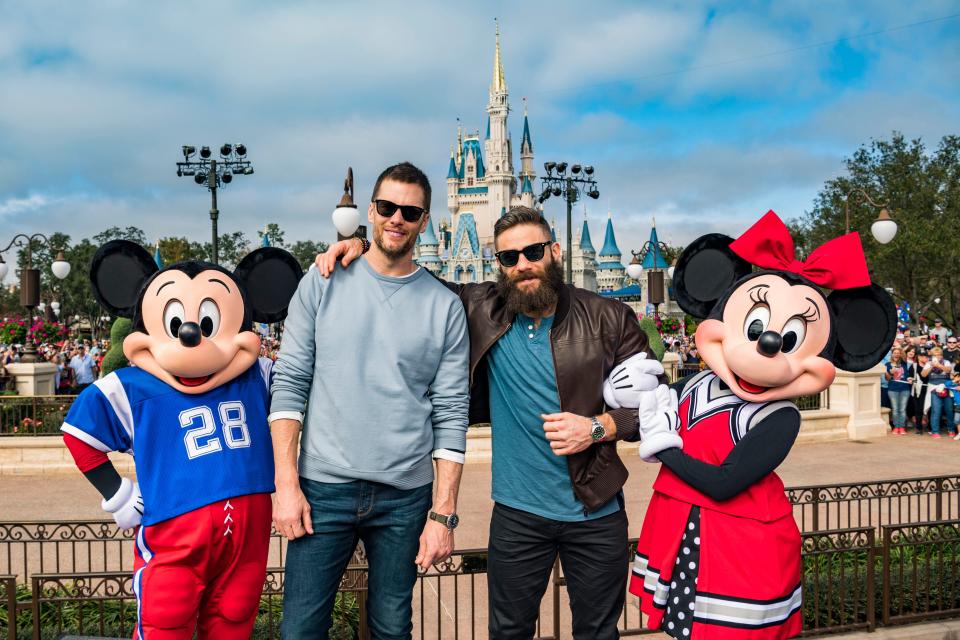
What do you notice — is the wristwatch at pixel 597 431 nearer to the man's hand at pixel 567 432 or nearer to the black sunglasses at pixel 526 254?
the man's hand at pixel 567 432

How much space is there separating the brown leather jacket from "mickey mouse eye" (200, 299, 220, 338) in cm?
109

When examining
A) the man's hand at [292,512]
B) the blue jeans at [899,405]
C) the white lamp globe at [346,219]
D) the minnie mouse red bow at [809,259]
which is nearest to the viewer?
the man's hand at [292,512]

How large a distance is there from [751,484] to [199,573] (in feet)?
7.83

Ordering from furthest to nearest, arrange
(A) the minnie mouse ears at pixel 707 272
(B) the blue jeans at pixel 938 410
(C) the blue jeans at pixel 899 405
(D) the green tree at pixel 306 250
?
(D) the green tree at pixel 306 250 → (C) the blue jeans at pixel 899 405 → (B) the blue jeans at pixel 938 410 → (A) the minnie mouse ears at pixel 707 272

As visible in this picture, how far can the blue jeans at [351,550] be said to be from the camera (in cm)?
291

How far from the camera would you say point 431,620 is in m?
5.59

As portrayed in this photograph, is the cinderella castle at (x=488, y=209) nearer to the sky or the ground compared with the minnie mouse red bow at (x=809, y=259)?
nearer to the sky

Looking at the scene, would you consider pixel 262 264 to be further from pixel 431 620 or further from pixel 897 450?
pixel 897 450

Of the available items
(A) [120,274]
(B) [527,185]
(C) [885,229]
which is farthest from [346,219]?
(B) [527,185]

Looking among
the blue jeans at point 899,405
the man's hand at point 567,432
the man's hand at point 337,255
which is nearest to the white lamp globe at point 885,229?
the blue jeans at point 899,405

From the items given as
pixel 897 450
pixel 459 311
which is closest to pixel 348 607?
pixel 459 311

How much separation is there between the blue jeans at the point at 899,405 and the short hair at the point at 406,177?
1426cm

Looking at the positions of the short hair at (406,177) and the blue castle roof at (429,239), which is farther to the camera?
the blue castle roof at (429,239)

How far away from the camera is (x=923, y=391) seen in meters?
14.6
